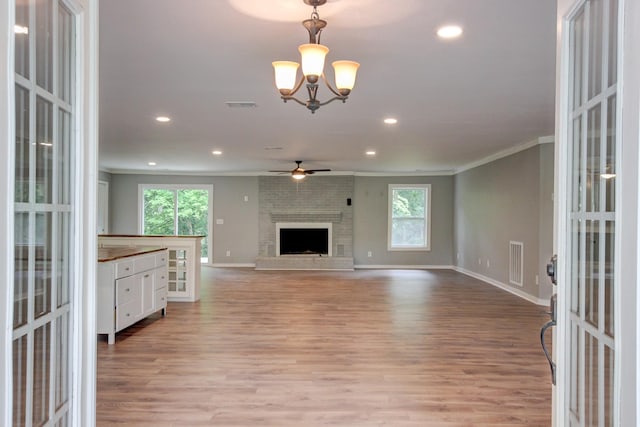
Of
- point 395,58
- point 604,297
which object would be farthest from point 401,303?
point 604,297

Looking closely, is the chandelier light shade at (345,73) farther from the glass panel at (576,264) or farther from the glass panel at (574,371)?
the glass panel at (574,371)

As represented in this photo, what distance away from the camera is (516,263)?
287 inches

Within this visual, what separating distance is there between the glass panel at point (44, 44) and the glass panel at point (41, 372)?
649 millimetres

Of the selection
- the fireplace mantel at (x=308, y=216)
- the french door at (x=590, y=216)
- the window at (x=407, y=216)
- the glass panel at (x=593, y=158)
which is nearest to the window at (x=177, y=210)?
the fireplace mantel at (x=308, y=216)

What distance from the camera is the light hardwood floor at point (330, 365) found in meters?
2.86

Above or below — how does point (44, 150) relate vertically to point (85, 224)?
above

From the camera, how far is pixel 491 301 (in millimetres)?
6680

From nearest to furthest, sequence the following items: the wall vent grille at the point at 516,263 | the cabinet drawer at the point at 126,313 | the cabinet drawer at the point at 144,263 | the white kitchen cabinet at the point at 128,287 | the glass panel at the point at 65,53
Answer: the glass panel at the point at 65,53
the white kitchen cabinet at the point at 128,287
the cabinet drawer at the point at 126,313
the cabinet drawer at the point at 144,263
the wall vent grille at the point at 516,263

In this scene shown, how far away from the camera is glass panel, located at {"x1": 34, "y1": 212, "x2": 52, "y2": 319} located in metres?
1.19

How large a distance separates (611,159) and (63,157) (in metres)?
1.46

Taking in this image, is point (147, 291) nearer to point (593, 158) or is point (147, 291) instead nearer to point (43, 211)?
point (43, 211)

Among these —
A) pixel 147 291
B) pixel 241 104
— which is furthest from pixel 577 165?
pixel 147 291

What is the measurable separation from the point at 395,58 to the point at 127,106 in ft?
9.16

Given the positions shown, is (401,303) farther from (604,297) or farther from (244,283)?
(604,297)
